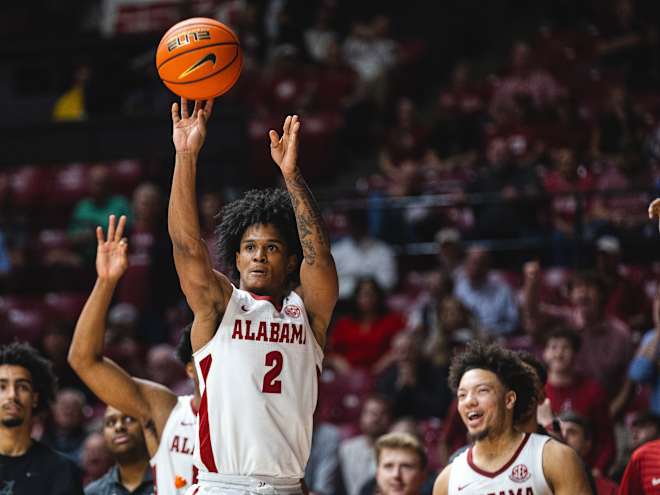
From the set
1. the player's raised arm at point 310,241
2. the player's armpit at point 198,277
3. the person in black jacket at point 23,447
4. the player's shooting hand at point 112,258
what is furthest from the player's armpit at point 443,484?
the person in black jacket at point 23,447

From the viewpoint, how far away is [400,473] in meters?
7.30

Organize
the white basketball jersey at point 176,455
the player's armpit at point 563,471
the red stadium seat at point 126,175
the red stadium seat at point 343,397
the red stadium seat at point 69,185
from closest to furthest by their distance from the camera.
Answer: the player's armpit at point 563,471, the white basketball jersey at point 176,455, the red stadium seat at point 343,397, the red stadium seat at point 126,175, the red stadium seat at point 69,185

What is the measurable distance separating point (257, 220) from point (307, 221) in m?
0.27

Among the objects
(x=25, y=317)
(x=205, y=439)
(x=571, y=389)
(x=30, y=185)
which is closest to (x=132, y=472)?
(x=205, y=439)

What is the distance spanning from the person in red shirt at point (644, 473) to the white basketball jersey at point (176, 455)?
7.03ft

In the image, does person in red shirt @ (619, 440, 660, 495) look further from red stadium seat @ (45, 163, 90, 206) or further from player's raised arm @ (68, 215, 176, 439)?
red stadium seat @ (45, 163, 90, 206)

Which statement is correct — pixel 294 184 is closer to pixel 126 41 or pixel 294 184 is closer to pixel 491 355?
pixel 491 355

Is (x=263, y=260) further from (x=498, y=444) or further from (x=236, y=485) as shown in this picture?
(x=498, y=444)

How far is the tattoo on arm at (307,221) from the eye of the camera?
18.0ft

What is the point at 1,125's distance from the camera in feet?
51.2

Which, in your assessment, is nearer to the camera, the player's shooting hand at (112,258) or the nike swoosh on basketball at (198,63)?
the nike swoosh on basketball at (198,63)

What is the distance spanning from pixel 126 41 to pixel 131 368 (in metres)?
6.07

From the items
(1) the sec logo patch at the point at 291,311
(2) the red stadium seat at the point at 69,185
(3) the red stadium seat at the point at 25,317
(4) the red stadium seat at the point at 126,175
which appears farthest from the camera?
(2) the red stadium seat at the point at 69,185

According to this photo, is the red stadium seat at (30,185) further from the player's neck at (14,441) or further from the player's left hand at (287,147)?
the player's left hand at (287,147)
